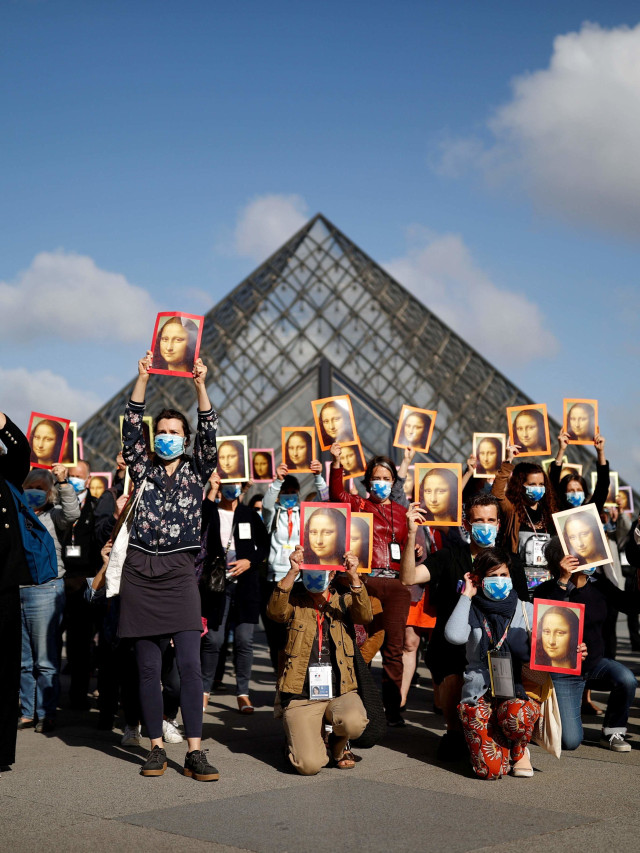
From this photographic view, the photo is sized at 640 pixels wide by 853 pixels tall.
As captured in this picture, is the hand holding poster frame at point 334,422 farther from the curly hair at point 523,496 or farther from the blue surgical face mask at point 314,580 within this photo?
the blue surgical face mask at point 314,580

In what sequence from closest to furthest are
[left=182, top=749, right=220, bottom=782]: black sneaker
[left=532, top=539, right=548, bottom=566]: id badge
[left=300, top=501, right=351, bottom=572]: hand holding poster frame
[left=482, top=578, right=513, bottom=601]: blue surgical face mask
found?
1. [left=182, top=749, right=220, bottom=782]: black sneaker
2. [left=482, top=578, right=513, bottom=601]: blue surgical face mask
3. [left=300, top=501, right=351, bottom=572]: hand holding poster frame
4. [left=532, top=539, right=548, bottom=566]: id badge

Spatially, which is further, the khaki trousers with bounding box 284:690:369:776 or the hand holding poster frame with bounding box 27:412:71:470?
the hand holding poster frame with bounding box 27:412:71:470

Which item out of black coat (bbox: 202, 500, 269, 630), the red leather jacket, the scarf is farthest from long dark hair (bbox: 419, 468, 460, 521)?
black coat (bbox: 202, 500, 269, 630)

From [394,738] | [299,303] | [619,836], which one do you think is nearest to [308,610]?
[394,738]

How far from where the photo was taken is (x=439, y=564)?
19.2 feet

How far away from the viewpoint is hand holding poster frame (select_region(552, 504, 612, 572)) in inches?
238

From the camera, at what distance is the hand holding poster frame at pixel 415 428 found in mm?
8828

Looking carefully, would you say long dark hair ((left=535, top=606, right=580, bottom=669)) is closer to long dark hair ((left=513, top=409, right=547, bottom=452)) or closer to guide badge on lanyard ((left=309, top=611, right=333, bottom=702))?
guide badge on lanyard ((left=309, top=611, right=333, bottom=702))

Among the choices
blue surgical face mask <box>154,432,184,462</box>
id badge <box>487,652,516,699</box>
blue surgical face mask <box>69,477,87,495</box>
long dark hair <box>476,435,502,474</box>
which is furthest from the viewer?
long dark hair <box>476,435,502,474</box>

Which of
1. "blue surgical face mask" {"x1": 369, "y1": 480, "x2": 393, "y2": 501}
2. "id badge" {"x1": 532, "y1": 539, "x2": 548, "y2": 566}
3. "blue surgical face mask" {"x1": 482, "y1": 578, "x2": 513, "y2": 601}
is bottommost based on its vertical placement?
"blue surgical face mask" {"x1": 482, "y1": 578, "x2": 513, "y2": 601}

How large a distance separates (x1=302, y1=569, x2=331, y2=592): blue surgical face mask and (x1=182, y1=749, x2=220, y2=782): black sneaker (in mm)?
1119

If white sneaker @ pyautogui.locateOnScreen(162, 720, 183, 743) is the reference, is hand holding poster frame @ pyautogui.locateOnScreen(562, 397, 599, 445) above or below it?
above

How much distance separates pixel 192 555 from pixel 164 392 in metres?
34.1

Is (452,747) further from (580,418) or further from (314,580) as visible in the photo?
(580,418)
